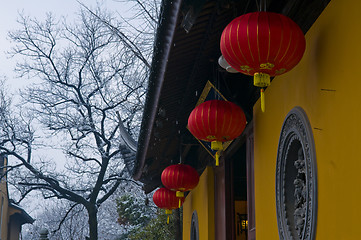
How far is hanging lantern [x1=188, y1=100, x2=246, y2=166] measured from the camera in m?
4.50

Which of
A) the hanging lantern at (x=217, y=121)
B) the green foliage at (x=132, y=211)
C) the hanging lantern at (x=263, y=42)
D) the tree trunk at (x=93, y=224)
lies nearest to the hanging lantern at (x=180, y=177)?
the hanging lantern at (x=217, y=121)

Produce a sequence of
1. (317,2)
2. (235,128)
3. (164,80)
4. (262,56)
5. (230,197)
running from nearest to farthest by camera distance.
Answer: (262,56), (317,2), (235,128), (164,80), (230,197)

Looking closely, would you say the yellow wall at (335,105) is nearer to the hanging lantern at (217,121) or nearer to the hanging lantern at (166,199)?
the hanging lantern at (217,121)

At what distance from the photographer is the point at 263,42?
9.78 feet

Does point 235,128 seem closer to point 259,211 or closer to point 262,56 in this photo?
point 259,211

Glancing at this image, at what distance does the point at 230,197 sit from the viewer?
22.2 feet

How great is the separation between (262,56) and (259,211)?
2037 millimetres

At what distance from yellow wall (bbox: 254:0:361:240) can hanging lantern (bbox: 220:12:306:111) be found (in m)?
0.19

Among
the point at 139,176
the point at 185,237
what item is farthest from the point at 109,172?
the point at 139,176

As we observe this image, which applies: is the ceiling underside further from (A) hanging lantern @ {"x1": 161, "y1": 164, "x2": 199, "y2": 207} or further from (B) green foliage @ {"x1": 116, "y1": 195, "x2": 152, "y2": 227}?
(B) green foliage @ {"x1": 116, "y1": 195, "x2": 152, "y2": 227}

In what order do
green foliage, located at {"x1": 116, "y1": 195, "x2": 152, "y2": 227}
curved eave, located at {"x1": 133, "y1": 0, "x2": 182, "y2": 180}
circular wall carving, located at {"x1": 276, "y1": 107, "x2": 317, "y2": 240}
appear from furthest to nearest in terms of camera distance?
green foliage, located at {"x1": 116, "y1": 195, "x2": 152, "y2": 227}
curved eave, located at {"x1": 133, "y1": 0, "x2": 182, "y2": 180}
circular wall carving, located at {"x1": 276, "y1": 107, "x2": 317, "y2": 240}

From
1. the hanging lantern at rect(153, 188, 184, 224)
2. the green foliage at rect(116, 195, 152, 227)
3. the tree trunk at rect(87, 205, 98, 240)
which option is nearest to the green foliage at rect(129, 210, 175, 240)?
the tree trunk at rect(87, 205, 98, 240)

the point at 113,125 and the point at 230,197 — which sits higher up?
the point at 113,125

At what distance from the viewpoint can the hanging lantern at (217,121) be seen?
14.8 ft
